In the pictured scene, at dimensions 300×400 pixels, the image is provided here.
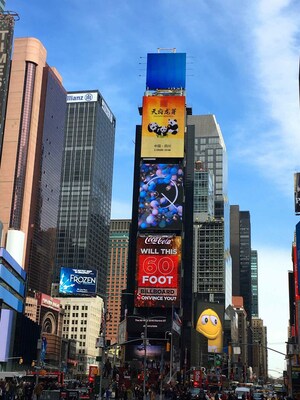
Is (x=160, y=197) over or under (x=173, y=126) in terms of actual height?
under

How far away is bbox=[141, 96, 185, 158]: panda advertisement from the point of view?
432 feet

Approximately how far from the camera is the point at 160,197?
130125 millimetres

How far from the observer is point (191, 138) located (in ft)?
536

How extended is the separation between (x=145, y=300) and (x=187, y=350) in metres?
41.2

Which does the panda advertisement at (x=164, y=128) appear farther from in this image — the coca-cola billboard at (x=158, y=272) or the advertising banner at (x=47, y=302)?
the advertising banner at (x=47, y=302)

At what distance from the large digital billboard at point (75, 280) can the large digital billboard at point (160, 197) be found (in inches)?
2825

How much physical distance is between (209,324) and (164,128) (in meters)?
89.3

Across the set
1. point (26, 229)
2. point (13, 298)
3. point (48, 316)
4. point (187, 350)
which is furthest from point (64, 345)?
point (13, 298)

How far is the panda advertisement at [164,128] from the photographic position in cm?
13162

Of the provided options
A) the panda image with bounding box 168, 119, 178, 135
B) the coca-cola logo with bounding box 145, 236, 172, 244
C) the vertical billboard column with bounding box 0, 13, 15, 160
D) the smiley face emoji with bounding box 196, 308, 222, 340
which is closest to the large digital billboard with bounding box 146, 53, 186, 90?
the panda image with bounding box 168, 119, 178, 135

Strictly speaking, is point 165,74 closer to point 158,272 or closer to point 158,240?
point 158,240

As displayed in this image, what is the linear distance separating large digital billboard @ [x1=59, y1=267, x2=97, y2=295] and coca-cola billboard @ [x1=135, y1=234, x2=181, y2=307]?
72838 mm

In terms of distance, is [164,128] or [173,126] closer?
[173,126]

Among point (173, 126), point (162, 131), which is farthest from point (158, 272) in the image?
point (173, 126)
